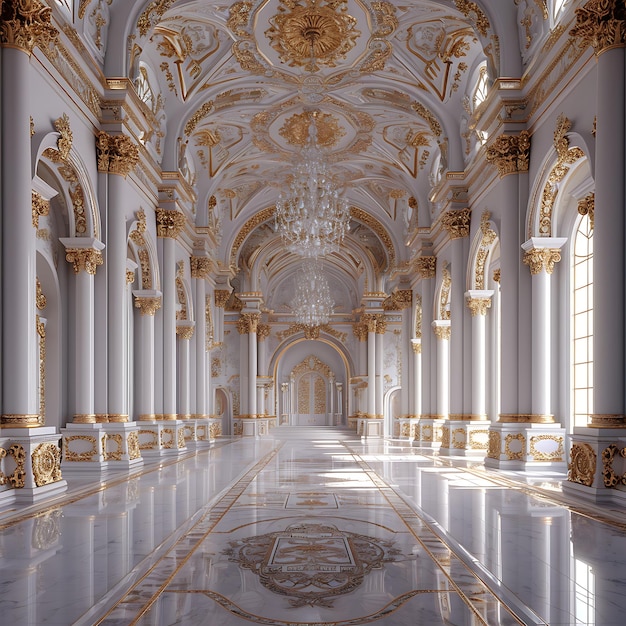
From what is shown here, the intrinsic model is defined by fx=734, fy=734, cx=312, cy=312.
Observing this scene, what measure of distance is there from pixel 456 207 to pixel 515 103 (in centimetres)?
477

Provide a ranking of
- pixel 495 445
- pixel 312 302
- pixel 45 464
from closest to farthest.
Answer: pixel 45 464, pixel 495 445, pixel 312 302

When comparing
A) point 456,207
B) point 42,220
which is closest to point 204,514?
point 42,220

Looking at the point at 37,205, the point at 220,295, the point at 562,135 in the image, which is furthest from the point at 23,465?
the point at 220,295

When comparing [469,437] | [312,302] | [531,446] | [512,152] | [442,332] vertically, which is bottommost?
[469,437]

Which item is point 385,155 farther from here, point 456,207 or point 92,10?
point 92,10

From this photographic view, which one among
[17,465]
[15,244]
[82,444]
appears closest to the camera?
[17,465]

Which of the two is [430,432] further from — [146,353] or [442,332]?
[146,353]

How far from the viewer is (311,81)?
18.8 m

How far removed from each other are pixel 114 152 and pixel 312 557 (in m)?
9.84

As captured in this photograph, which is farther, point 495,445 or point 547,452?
point 495,445

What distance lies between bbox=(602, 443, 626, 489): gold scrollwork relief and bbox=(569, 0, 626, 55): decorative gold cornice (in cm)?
495

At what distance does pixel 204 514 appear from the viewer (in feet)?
25.1

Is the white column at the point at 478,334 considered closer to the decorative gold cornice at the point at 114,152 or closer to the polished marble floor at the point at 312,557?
the polished marble floor at the point at 312,557

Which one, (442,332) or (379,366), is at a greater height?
(442,332)
